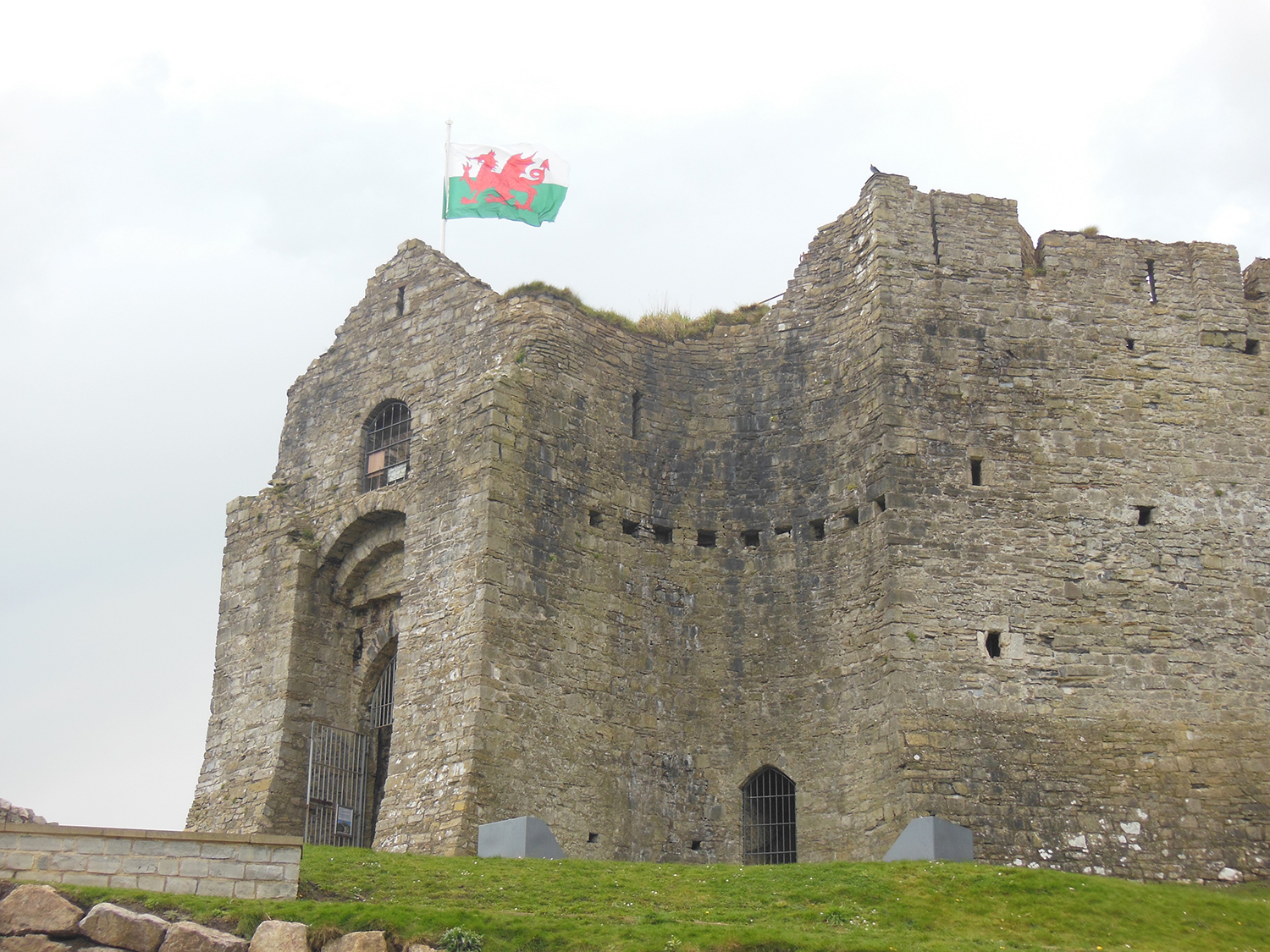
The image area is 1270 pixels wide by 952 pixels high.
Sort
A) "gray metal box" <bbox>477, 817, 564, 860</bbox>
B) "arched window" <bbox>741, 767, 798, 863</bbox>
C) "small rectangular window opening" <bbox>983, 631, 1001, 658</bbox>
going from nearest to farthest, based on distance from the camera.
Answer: "gray metal box" <bbox>477, 817, 564, 860</bbox> → "small rectangular window opening" <bbox>983, 631, 1001, 658</bbox> → "arched window" <bbox>741, 767, 798, 863</bbox>

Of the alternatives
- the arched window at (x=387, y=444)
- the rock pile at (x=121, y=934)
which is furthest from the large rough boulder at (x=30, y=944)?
the arched window at (x=387, y=444)

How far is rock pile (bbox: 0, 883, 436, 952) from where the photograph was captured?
15.6 metres

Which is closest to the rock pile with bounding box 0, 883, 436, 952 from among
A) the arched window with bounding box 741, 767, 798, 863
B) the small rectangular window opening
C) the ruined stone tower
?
the ruined stone tower

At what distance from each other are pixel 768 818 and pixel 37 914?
11.2 meters

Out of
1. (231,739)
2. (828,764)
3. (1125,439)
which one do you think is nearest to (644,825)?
(828,764)

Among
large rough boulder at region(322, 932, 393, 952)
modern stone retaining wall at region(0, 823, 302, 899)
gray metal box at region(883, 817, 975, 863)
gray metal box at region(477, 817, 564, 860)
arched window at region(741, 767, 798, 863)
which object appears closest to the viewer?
large rough boulder at region(322, 932, 393, 952)

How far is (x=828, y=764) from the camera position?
74.0 feet

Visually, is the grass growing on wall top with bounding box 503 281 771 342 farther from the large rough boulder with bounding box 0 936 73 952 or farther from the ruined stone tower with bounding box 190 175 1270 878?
the large rough boulder with bounding box 0 936 73 952

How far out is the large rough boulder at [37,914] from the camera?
15820mm

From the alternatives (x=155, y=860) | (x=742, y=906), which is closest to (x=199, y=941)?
(x=155, y=860)

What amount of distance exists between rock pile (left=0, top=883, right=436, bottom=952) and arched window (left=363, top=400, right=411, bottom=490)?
10.5m

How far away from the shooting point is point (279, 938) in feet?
51.5

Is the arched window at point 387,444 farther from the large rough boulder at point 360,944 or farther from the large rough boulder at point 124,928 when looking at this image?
the large rough boulder at point 360,944

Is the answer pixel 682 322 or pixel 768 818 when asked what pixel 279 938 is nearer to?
pixel 768 818
